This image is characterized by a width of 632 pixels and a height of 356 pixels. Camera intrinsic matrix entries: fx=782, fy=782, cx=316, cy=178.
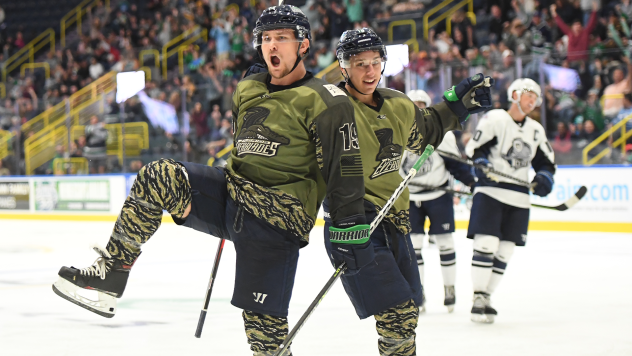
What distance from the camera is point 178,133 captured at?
11.1 meters

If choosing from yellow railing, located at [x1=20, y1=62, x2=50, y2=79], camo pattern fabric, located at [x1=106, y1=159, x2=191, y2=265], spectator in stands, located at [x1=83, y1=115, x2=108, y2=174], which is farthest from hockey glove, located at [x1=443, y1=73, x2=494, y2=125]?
yellow railing, located at [x1=20, y1=62, x2=50, y2=79]

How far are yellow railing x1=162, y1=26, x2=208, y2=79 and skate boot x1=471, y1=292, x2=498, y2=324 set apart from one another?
11.9 meters

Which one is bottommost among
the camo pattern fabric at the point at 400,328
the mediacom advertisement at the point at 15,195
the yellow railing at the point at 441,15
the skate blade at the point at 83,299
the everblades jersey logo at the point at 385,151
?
the mediacom advertisement at the point at 15,195

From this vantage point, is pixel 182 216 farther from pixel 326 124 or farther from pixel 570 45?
pixel 570 45

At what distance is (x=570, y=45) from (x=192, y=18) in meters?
8.23

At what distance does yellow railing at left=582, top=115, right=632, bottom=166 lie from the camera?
27.2ft

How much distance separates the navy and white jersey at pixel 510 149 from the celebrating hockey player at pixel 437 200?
350mm

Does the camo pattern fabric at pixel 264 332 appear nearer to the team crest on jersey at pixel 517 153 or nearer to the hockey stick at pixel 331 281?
the hockey stick at pixel 331 281

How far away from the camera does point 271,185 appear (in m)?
2.59

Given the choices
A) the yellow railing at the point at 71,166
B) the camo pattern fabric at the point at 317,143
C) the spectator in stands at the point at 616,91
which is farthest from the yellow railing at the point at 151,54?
the camo pattern fabric at the point at 317,143

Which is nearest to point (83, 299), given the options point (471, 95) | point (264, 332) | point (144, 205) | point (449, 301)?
point (144, 205)

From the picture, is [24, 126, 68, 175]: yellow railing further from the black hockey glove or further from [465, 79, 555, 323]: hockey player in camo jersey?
the black hockey glove

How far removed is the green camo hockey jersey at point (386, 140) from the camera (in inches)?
109

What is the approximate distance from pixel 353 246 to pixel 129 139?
9.46m
